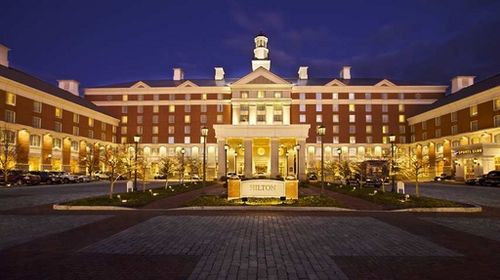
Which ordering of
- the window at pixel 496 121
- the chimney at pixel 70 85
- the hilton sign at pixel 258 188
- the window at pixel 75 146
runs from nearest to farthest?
1. the hilton sign at pixel 258 188
2. the window at pixel 496 121
3. the window at pixel 75 146
4. the chimney at pixel 70 85

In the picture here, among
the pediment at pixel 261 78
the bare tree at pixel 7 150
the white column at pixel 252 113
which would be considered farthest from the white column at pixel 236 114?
the bare tree at pixel 7 150

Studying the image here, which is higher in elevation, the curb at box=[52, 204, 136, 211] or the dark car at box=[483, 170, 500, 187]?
the dark car at box=[483, 170, 500, 187]

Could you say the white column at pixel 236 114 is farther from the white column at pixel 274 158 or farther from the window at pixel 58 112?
the window at pixel 58 112

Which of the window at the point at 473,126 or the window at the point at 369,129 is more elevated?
the window at the point at 369,129

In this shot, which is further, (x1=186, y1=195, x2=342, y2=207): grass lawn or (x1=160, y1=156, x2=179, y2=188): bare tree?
(x1=160, y1=156, x2=179, y2=188): bare tree

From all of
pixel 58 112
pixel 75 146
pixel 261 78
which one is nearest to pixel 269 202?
pixel 58 112

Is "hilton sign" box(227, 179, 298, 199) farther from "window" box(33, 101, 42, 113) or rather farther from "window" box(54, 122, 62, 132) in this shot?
"window" box(54, 122, 62, 132)

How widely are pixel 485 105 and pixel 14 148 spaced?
72820 mm

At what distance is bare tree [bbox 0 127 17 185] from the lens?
52.2 m

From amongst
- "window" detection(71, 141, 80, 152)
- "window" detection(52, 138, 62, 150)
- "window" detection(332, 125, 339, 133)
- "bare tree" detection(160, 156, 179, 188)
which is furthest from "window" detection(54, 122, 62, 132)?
"window" detection(332, 125, 339, 133)

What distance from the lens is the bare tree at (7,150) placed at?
171 ft

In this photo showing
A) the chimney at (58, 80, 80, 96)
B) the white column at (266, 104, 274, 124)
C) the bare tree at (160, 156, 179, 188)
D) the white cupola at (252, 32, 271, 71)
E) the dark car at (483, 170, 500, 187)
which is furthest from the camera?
the chimney at (58, 80, 80, 96)

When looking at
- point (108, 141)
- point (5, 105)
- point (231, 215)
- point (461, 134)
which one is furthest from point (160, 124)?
point (231, 215)

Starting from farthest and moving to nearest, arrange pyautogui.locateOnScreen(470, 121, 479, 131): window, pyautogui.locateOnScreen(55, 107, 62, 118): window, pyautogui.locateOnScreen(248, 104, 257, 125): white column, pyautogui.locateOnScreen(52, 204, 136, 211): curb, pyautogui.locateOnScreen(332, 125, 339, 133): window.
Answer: pyautogui.locateOnScreen(332, 125, 339, 133): window, pyautogui.locateOnScreen(248, 104, 257, 125): white column, pyautogui.locateOnScreen(55, 107, 62, 118): window, pyautogui.locateOnScreen(470, 121, 479, 131): window, pyautogui.locateOnScreen(52, 204, 136, 211): curb
